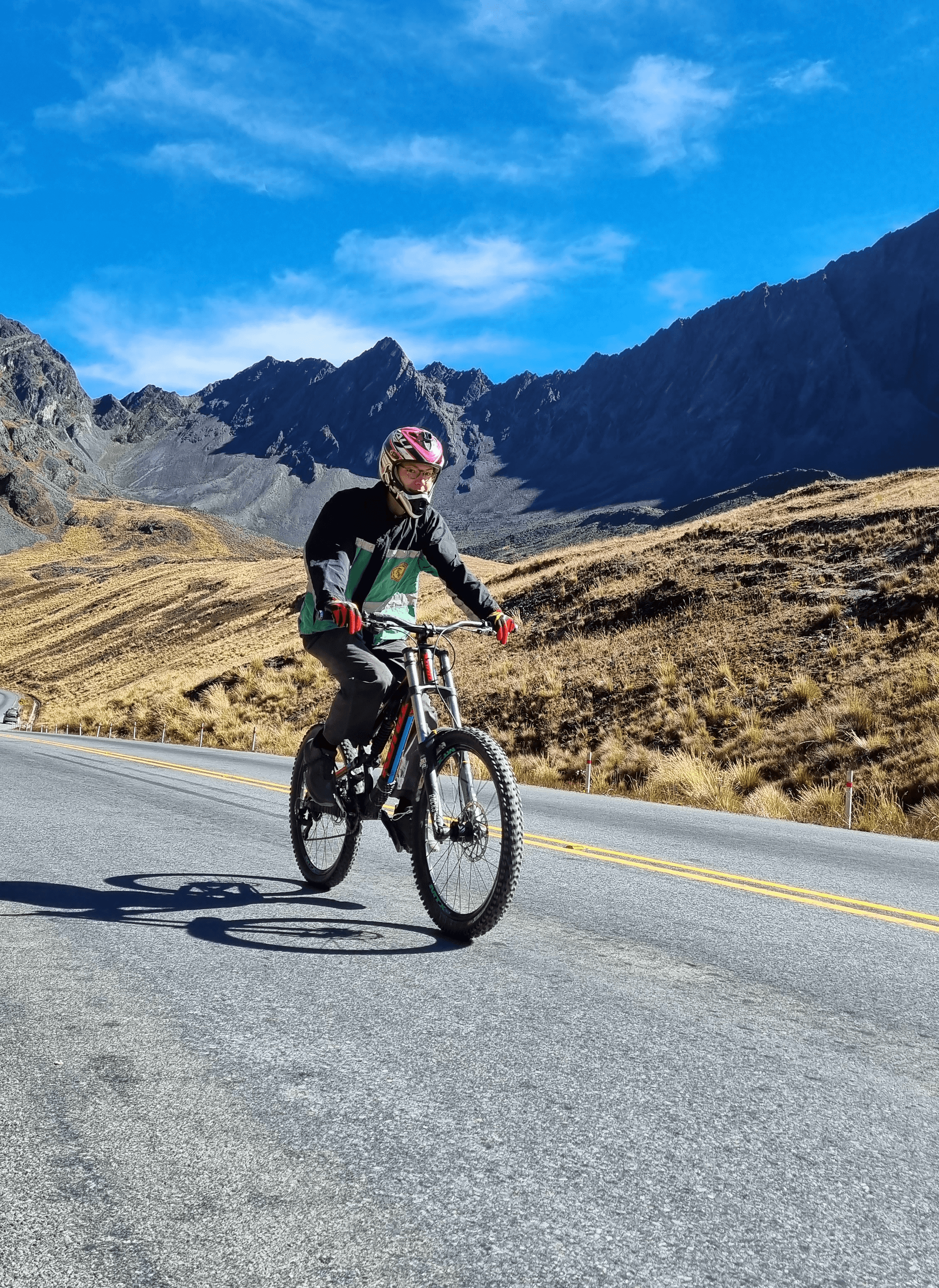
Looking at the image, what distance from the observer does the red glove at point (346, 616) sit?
445cm

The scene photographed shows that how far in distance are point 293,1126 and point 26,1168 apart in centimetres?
60

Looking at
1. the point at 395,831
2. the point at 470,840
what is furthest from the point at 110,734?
the point at 470,840

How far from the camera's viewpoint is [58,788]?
36.7ft

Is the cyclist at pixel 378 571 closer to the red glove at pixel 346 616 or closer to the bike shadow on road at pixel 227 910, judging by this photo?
the red glove at pixel 346 616

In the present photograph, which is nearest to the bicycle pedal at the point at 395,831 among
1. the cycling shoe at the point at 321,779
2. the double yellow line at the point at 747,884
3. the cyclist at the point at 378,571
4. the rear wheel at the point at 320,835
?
the cyclist at the point at 378,571

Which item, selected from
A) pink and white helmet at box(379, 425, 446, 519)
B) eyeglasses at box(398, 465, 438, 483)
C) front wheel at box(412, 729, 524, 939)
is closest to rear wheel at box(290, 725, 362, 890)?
front wheel at box(412, 729, 524, 939)

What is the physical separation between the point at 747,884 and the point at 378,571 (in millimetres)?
3033

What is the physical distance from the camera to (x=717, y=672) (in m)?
20.8

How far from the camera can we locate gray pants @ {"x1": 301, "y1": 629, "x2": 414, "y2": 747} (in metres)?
4.86

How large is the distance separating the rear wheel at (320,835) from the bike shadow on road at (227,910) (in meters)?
0.14

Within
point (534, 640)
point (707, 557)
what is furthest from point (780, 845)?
point (707, 557)

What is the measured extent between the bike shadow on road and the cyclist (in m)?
0.60

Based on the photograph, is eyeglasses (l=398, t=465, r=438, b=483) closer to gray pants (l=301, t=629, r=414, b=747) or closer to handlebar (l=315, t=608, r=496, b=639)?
handlebar (l=315, t=608, r=496, b=639)

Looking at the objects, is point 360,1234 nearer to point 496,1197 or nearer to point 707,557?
point 496,1197
